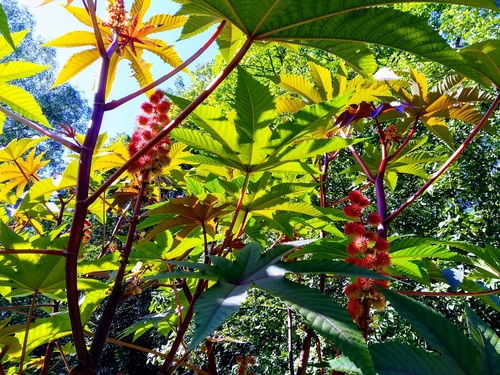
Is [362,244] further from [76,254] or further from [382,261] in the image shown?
[76,254]

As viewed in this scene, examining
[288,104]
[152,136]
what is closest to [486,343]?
[152,136]

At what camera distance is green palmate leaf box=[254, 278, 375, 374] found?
1.01 ft

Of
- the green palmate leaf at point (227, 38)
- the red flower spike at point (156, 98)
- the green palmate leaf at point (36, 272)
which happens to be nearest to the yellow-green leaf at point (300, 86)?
the green palmate leaf at point (227, 38)

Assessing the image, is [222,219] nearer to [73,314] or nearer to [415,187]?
[73,314]

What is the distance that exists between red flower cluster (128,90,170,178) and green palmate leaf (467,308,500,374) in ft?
1.70

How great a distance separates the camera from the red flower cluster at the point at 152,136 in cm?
67

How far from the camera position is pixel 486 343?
42 cm

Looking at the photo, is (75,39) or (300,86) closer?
(75,39)

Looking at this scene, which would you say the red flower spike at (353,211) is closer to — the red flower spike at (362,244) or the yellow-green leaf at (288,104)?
the red flower spike at (362,244)

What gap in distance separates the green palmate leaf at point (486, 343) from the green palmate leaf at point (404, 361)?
5cm

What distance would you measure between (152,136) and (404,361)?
584mm

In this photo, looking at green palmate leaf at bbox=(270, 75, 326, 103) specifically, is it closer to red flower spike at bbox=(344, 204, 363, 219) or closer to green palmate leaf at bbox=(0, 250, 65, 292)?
red flower spike at bbox=(344, 204, 363, 219)

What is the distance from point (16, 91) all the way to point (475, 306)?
5.60 m

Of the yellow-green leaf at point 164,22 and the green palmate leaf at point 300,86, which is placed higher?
the yellow-green leaf at point 164,22
